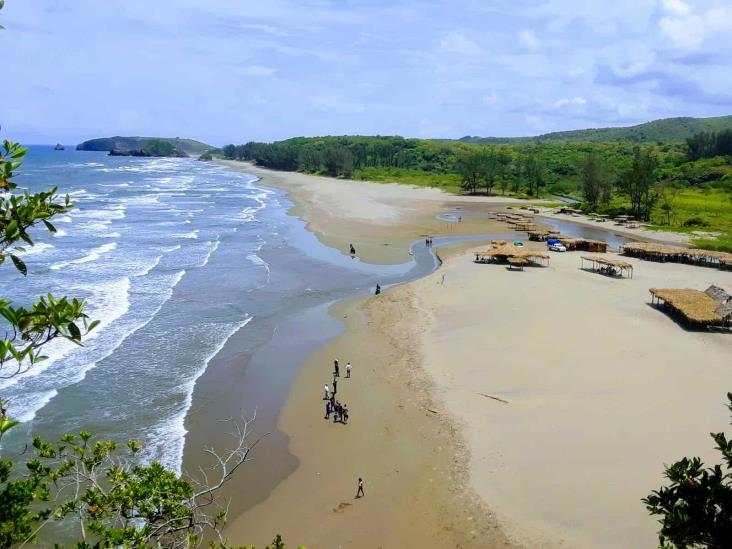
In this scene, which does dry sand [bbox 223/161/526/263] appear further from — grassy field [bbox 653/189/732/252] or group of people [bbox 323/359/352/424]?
group of people [bbox 323/359/352/424]

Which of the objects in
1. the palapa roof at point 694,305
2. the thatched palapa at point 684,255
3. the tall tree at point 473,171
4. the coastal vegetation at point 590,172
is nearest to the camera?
the palapa roof at point 694,305

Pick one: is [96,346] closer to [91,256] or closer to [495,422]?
[495,422]

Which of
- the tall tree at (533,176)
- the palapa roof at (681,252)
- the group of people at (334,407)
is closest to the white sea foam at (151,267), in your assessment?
the group of people at (334,407)

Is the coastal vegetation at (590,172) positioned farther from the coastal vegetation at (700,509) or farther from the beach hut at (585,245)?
the coastal vegetation at (700,509)

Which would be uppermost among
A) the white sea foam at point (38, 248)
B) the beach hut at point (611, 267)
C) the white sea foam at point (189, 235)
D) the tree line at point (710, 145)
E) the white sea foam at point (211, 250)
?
the tree line at point (710, 145)

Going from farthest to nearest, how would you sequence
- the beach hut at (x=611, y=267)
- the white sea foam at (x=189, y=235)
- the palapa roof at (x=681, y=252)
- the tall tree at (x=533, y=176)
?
the tall tree at (x=533, y=176), the white sea foam at (x=189, y=235), the palapa roof at (x=681, y=252), the beach hut at (x=611, y=267)
